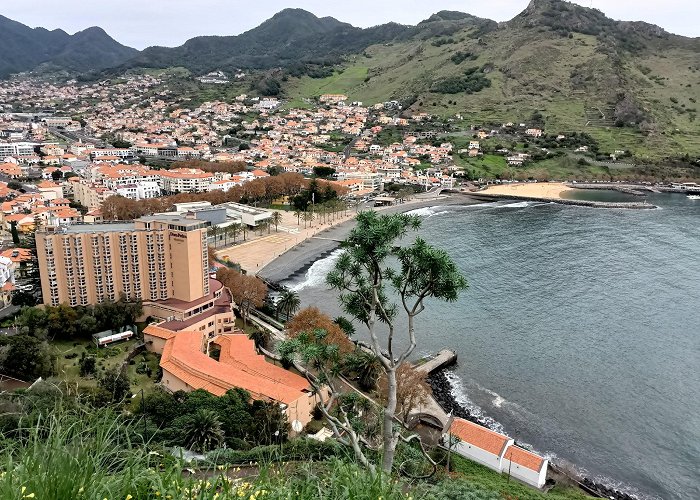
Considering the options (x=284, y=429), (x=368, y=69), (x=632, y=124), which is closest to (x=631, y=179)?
(x=632, y=124)

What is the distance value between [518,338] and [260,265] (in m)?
22.6

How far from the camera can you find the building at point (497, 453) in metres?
18.3

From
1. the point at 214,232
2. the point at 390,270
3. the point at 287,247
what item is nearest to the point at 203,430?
the point at 390,270

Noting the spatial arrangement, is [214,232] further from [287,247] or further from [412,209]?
[412,209]

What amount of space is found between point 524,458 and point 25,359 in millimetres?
20140

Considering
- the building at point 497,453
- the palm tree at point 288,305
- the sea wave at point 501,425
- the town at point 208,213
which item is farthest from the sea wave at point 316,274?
the building at point 497,453

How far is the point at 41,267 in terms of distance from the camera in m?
27.9

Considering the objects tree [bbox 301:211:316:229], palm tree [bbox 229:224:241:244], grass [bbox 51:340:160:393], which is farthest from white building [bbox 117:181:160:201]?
grass [bbox 51:340:160:393]

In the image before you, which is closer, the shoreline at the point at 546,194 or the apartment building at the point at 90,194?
the apartment building at the point at 90,194

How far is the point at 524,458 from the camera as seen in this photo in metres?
18.6

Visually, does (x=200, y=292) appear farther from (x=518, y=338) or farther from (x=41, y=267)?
(x=518, y=338)

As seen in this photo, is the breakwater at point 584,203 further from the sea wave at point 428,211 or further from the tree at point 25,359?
the tree at point 25,359

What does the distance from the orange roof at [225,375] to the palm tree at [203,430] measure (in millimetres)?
3142

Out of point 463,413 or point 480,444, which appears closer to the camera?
point 480,444
